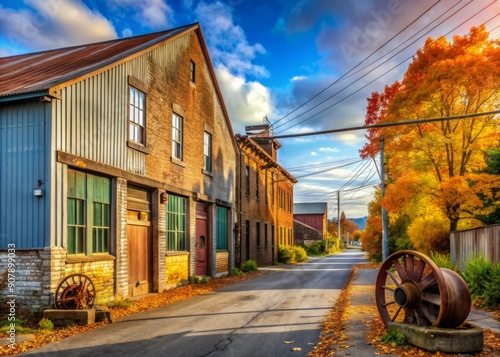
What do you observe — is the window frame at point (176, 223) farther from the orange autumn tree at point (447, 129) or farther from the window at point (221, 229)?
the orange autumn tree at point (447, 129)

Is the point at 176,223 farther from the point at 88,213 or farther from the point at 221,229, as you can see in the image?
the point at 88,213

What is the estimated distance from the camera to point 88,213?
11680mm

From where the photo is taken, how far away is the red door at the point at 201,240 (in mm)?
19641

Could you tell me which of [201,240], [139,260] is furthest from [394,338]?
[201,240]

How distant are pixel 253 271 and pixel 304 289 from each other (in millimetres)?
9618

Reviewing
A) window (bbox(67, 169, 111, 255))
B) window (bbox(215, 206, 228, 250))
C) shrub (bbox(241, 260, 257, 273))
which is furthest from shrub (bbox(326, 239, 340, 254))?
window (bbox(67, 169, 111, 255))

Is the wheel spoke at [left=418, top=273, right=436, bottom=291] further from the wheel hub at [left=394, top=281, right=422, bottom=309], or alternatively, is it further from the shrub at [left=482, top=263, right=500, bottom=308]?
the shrub at [left=482, top=263, right=500, bottom=308]

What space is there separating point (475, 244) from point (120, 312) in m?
11.3

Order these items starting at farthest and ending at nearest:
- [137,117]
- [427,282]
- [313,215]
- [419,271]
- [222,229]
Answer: [313,215]
[222,229]
[137,117]
[419,271]
[427,282]

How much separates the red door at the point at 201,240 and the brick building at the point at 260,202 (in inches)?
197

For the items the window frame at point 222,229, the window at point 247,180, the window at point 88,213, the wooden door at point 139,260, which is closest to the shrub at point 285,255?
the window at point 247,180

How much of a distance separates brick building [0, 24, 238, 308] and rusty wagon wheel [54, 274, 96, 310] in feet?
0.68

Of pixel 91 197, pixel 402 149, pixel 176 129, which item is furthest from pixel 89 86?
pixel 402 149

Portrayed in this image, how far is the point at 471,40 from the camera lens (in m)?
17.0
